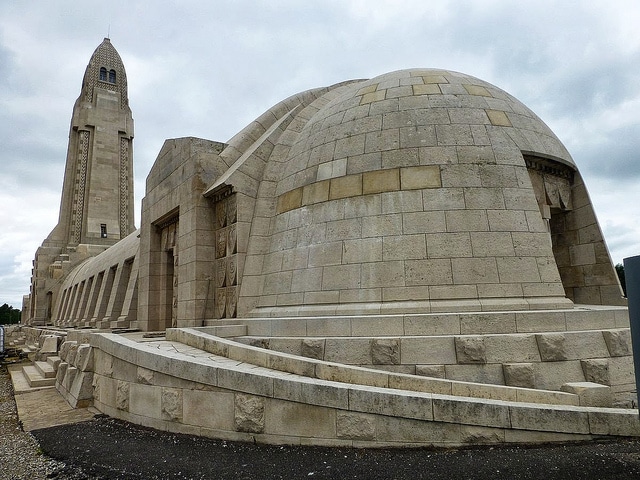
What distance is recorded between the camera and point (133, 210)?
5203 centimetres

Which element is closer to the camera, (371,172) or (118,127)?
(371,172)

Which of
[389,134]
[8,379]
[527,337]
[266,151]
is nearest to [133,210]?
[8,379]

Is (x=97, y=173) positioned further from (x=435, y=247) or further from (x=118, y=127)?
(x=435, y=247)

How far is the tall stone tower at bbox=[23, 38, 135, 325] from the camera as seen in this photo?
1879 inches

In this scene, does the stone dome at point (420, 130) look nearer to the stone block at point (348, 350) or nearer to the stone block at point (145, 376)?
the stone block at point (348, 350)

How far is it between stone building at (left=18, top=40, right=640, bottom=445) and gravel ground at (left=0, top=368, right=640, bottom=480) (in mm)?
257

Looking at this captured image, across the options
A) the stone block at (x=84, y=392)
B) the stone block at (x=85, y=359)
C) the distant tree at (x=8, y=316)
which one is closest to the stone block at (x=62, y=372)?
the stone block at (x=85, y=359)

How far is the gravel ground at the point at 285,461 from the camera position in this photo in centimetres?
475

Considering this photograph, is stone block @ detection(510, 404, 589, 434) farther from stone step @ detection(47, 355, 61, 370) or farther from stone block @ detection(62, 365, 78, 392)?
stone step @ detection(47, 355, 61, 370)

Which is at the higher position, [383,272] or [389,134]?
[389,134]

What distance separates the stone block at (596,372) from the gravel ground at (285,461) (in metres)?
2.22

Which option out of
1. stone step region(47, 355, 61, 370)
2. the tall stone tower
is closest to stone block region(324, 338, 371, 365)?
stone step region(47, 355, 61, 370)

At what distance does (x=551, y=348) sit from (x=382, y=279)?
10.3 ft

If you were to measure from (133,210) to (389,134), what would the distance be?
47.2 metres
